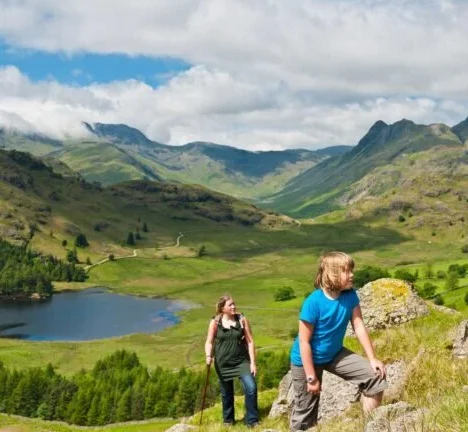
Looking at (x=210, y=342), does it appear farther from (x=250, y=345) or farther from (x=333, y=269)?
(x=333, y=269)

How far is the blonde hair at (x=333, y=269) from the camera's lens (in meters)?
11.9

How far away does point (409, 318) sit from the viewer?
78.5ft

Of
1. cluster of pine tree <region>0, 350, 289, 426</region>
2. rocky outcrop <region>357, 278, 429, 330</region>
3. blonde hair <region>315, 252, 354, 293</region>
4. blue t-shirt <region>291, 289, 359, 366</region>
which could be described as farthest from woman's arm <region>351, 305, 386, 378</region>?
cluster of pine tree <region>0, 350, 289, 426</region>

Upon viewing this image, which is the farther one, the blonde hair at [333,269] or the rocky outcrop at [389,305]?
the rocky outcrop at [389,305]

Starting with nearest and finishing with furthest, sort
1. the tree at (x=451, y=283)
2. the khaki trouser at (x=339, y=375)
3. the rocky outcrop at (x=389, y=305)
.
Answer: the khaki trouser at (x=339, y=375) → the rocky outcrop at (x=389, y=305) → the tree at (x=451, y=283)

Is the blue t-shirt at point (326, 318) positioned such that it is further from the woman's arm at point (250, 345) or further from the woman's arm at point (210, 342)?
the woman's arm at point (210, 342)

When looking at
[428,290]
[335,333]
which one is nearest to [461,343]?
[335,333]

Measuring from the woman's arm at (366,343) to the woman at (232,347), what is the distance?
6.23 m

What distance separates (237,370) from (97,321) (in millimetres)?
190831

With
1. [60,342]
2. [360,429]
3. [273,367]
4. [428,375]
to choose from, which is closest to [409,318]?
[428,375]

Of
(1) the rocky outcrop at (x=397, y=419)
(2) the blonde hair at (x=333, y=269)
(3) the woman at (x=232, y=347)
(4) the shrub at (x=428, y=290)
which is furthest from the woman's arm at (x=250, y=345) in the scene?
(4) the shrub at (x=428, y=290)

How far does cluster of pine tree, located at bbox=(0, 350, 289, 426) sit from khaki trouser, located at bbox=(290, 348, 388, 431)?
75364 mm

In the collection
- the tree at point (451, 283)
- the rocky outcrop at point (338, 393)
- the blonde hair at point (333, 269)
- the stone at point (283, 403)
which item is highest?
the blonde hair at point (333, 269)

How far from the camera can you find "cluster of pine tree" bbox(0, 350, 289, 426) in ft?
297
